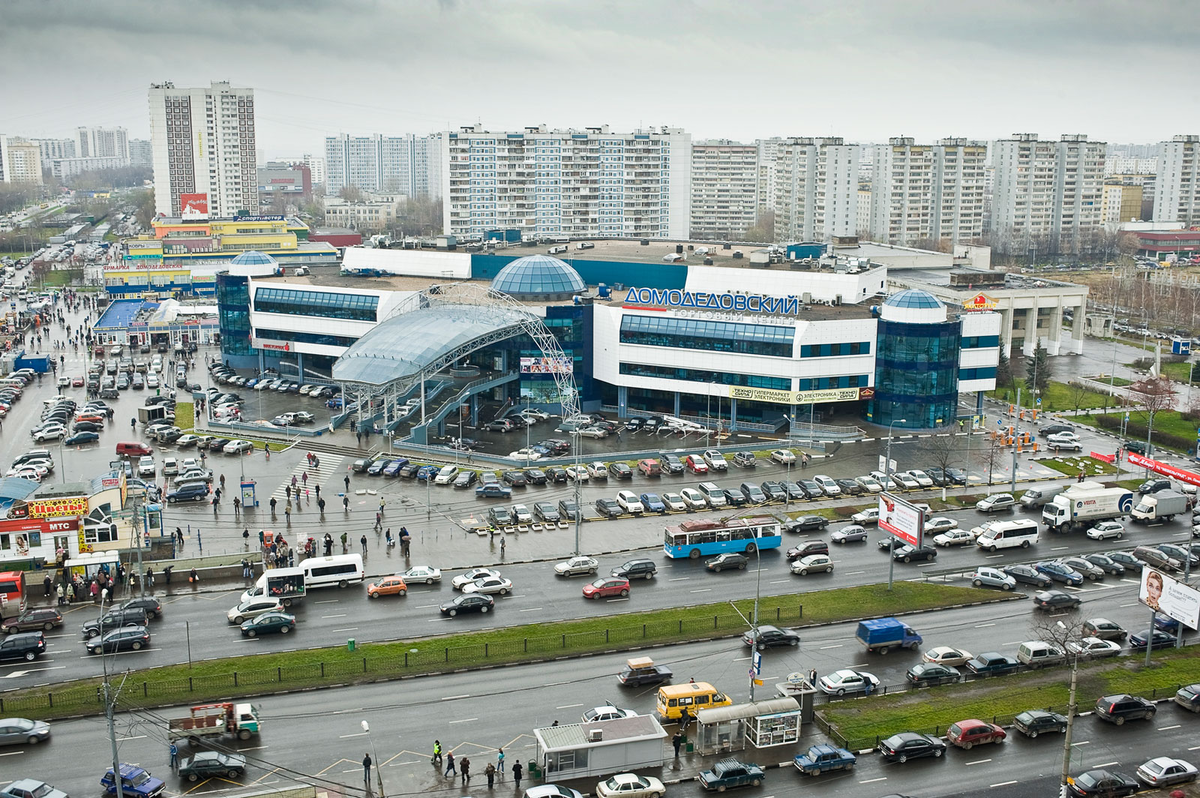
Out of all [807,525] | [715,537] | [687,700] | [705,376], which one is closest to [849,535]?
[807,525]

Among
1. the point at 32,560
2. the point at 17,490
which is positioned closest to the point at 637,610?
the point at 32,560

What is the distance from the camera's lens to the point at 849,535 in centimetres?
6706

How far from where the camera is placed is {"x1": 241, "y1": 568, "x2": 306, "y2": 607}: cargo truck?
5669 cm

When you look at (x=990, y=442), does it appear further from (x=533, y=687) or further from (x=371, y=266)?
(x=371, y=266)

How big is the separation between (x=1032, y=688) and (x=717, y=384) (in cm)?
4952

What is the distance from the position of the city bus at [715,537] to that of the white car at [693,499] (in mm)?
8940

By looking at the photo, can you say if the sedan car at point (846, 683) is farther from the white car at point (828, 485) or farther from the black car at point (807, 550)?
the white car at point (828, 485)

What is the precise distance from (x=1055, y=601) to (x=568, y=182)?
14618cm

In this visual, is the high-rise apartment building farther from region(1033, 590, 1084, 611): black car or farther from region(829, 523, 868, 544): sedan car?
region(1033, 590, 1084, 611): black car

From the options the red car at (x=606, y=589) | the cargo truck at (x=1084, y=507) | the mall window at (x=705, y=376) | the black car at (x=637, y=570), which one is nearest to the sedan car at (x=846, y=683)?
the red car at (x=606, y=589)

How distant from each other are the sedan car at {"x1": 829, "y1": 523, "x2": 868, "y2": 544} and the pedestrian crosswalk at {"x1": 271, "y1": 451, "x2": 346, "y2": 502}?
35440 millimetres

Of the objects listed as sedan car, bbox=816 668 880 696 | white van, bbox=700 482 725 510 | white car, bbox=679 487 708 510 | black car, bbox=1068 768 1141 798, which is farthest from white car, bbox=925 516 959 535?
black car, bbox=1068 768 1141 798

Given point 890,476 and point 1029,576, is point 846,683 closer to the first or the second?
point 1029,576

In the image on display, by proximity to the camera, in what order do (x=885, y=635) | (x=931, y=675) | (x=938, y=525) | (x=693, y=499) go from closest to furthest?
(x=931, y=675) → (x=885, y=635) → (x=938, y=525) → (x=693, y=499)
